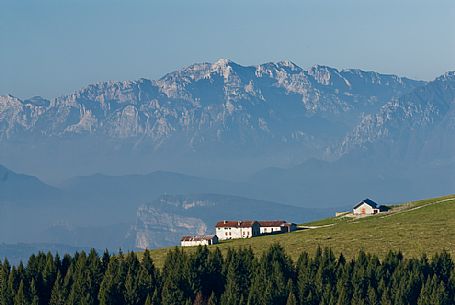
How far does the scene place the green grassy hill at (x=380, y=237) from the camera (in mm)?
158000

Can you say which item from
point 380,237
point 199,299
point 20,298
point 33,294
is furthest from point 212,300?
point 380,237

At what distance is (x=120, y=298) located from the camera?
122625 mm

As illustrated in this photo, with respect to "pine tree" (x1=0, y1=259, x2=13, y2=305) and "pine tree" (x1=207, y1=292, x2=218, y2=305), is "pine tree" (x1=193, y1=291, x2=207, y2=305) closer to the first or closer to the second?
"pine tree" (x1=207, y1=292, x2=218, y2=305)

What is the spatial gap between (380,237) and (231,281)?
47.9m

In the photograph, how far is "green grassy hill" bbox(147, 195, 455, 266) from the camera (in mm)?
158000

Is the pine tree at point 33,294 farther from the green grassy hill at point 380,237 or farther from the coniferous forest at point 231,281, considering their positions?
the green grassy hill at point 380,237

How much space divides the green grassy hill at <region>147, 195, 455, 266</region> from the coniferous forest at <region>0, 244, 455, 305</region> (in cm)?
1940

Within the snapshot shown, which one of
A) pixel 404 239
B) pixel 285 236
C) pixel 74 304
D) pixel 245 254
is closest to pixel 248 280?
pixel 245 254

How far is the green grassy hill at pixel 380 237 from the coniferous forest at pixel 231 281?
19.4 meters

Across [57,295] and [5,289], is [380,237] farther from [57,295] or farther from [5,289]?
[5,289]

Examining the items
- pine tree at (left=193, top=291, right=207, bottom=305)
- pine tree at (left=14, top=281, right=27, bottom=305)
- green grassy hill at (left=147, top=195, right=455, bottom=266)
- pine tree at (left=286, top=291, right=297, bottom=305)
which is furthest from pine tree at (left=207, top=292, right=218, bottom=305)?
green grassy hill at (left=147, top=195, right=455, bottom=266)

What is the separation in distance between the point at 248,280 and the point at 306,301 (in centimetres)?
1054

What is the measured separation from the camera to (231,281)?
417 feet

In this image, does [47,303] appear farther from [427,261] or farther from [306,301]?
[427,261]
